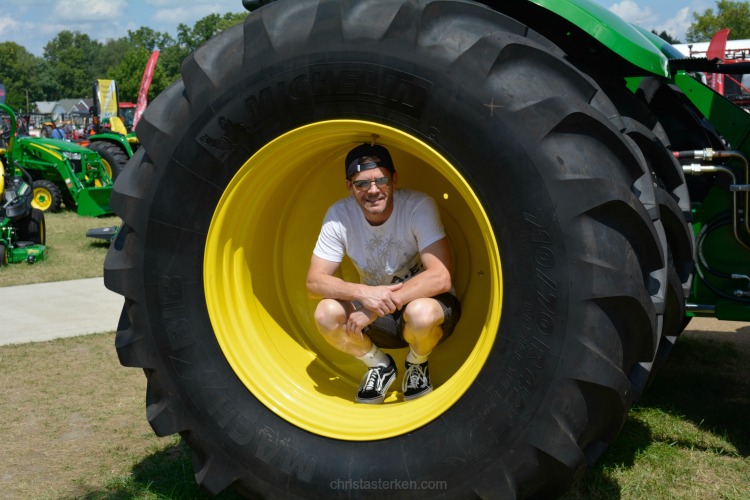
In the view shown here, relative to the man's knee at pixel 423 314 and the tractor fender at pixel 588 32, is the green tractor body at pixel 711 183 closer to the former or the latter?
the tractor fender at pixel 588 32

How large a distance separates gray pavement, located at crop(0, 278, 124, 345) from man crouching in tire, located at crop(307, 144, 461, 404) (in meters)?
3.58

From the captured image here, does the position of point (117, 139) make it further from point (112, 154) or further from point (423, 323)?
point (423, 323)

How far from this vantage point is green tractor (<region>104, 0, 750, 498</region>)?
2326 millimetres

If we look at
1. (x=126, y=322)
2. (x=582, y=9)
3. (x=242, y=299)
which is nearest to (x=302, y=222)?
(x=242, y=299)

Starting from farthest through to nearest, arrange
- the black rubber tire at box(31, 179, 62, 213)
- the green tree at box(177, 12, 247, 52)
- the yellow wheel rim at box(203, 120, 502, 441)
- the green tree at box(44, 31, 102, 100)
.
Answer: the green tree at box(44, 31, 102, 100)
the green tree at box(177, 12, 247, 52)
the black rubber tire at box(31, 179, 62, 213)
the yellow wheel rim at box(203, 120, 502, 441)

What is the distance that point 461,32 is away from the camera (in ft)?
7.89

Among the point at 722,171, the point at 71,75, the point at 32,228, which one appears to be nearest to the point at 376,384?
the point at 722,171

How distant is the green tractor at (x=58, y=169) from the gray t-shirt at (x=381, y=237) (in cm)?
1203

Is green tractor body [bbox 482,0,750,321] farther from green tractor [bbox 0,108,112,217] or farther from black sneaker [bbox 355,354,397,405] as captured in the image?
green tractor [bbox 0,108,112,217]

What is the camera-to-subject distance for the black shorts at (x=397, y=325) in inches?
117

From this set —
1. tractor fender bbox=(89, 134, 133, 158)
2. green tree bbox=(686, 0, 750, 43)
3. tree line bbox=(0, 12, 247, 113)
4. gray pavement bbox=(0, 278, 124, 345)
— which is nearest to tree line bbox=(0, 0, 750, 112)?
tree line bbox=(0, 12, 247, 113)

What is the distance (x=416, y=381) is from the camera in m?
2.99

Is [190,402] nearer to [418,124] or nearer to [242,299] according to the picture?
[242,299]

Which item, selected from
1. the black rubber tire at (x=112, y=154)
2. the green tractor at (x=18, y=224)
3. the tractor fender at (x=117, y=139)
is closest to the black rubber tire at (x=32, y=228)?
the green tractor at (x=18, y=224)
